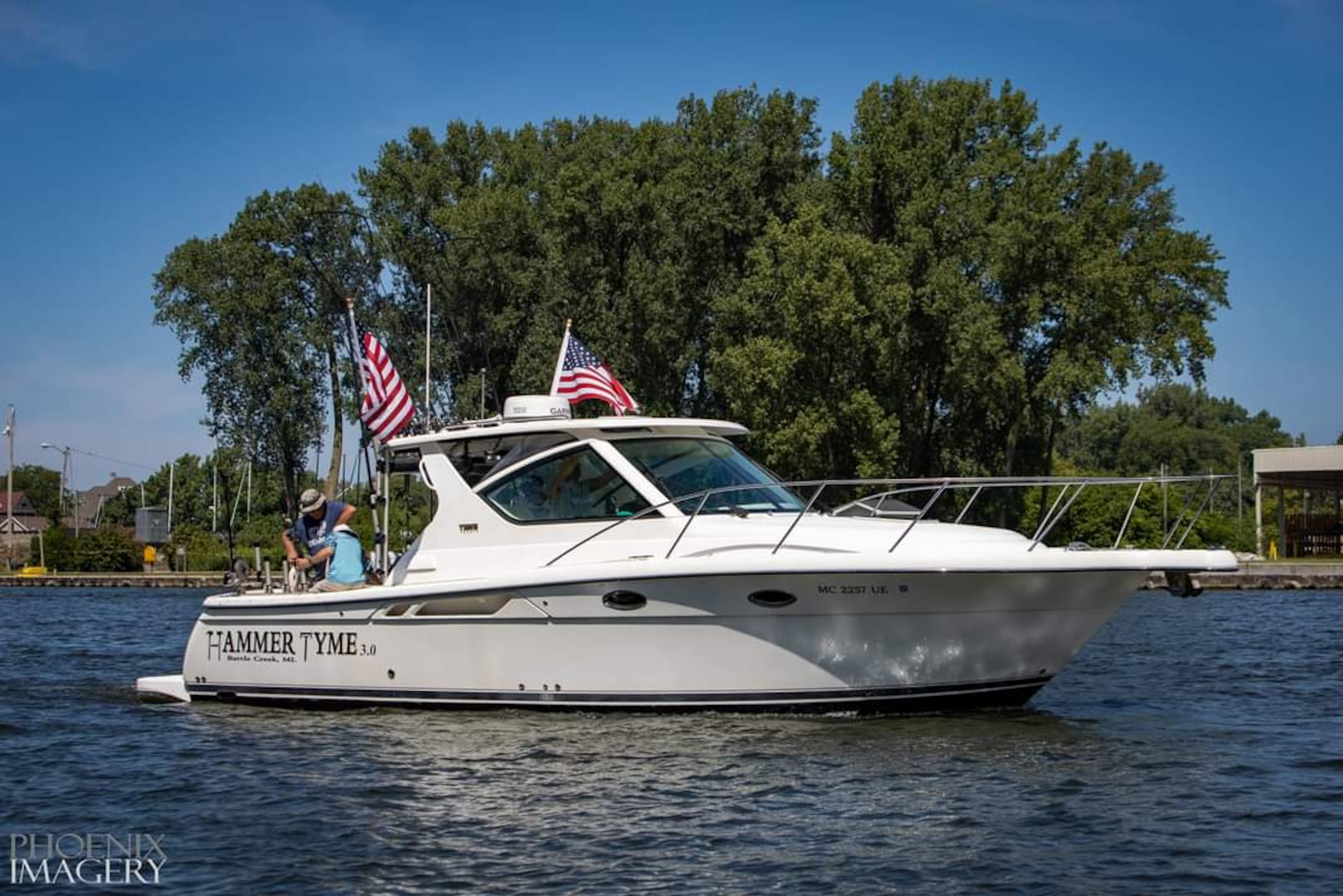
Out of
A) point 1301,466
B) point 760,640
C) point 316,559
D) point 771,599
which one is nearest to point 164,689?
point 316,559

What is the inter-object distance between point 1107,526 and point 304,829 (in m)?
46.3

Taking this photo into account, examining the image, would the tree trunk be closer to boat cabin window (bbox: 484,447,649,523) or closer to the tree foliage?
the tree foliage

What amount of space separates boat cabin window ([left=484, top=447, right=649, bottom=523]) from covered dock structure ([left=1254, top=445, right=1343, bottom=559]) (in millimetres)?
39527

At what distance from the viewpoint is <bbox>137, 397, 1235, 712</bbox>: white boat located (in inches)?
474

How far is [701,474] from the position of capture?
13859 millimetres

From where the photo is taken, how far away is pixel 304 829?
952 cm

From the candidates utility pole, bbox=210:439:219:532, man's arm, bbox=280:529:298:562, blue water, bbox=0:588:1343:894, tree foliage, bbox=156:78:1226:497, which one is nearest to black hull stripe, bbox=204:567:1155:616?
blue water, bbox=0:588:1343:894

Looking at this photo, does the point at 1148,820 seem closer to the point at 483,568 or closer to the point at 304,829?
the point at 304,829

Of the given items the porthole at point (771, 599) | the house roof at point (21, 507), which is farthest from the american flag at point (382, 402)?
the house roof at point (21, 507)

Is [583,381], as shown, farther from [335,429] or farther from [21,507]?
[21,507]

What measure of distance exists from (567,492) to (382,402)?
3.69 metres

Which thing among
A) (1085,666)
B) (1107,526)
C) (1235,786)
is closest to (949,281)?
(1107,526)

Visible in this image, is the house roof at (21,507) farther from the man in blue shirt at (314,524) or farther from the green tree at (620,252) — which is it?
the man in blue shirt at (314,524)

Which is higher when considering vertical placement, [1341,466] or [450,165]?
[450,165]
